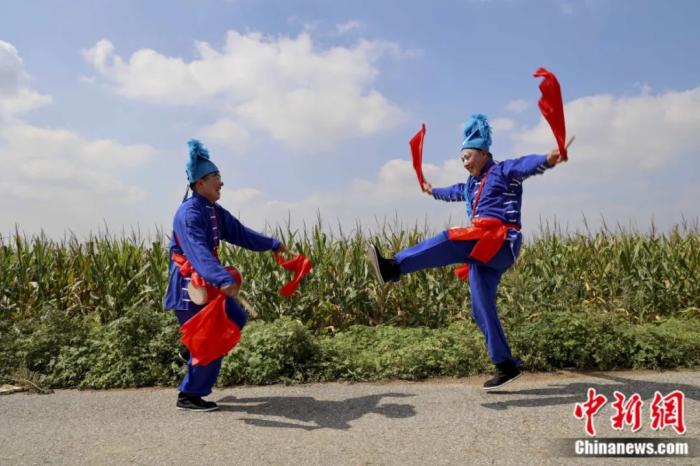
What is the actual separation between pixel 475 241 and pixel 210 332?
2.11 meters

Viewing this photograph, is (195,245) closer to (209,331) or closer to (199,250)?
(199,250)

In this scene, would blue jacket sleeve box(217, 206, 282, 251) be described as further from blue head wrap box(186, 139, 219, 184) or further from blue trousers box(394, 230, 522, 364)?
blue trousers box(394, 230, 522, 364)

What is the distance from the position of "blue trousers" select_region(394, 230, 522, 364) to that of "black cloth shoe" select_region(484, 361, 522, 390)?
0.16ft

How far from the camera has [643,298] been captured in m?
7.86

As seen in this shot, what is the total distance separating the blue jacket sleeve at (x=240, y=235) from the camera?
16.1 ft

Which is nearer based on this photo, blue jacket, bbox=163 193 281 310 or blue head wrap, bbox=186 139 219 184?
blue jacket, bbox=163 193 281 310

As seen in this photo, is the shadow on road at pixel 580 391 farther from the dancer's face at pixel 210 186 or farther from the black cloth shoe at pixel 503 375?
the dancer's face at pixel 210 186

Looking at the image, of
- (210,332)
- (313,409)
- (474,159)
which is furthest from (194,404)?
(474,159)

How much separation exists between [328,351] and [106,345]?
226cm

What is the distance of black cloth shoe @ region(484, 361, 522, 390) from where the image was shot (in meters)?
4.78

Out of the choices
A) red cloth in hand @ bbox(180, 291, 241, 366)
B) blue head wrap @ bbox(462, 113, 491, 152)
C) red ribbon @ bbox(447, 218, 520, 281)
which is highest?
blue head wrap @ bbox(462, 113, 491, 152)

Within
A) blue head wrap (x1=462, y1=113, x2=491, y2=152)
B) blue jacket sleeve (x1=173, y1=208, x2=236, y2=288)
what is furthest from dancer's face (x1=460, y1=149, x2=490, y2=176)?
blue jacket sleeve (x1=173, y1=208, x2=236, y2=288)

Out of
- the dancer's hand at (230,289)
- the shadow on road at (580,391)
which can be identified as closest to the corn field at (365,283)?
the shadow on road at (580,391)

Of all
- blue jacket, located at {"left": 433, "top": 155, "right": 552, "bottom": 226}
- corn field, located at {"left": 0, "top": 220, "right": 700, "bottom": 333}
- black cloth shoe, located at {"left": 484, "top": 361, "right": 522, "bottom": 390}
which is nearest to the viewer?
blue jacket, located at {"left": 433, "top": 155, "right": 552, "bottom": 226}
